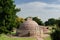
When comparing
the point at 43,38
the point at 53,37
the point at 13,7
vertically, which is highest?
the point at 13,7

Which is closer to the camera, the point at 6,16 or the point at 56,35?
the point at 56,35

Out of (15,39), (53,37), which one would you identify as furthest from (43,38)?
(53,37)

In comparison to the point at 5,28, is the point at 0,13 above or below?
above

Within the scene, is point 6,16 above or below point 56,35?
above

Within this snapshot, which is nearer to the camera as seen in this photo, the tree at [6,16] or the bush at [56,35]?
the bush at [56,35]

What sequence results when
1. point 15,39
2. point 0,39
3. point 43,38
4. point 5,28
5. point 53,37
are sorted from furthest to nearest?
point 5,28
point 43,38
point 15,39
point 0,39
point 53,37

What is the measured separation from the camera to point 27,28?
113 ft

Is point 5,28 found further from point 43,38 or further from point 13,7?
point 43,38

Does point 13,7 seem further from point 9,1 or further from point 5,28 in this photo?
point 5,28

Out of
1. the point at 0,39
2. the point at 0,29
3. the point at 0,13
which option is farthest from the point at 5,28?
the point at 0,39

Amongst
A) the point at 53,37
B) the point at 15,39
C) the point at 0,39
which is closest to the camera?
the point at 53,37

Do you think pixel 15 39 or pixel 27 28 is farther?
pixel 27 28

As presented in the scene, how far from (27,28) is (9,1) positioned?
769 cm

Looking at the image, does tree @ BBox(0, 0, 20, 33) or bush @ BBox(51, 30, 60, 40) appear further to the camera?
tree @ BBox(0, 0, 20, 33)
